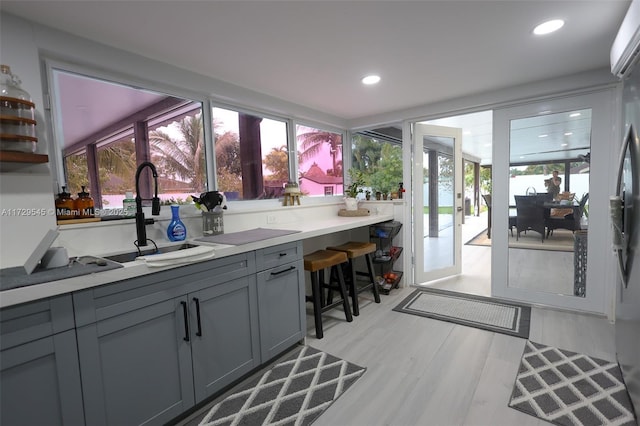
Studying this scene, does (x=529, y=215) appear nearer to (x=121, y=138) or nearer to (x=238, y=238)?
(x=238, y=238)

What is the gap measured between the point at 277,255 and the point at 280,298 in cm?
32

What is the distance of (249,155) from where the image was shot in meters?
2.98

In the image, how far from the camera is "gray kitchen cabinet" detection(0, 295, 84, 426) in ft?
3.60

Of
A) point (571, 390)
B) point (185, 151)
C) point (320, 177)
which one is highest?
point (185, 151)

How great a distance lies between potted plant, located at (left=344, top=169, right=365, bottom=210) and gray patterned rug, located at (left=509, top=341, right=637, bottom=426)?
2.25 m

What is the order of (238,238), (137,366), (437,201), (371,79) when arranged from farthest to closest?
(437,201), (371,79), (238,238), (137,366)

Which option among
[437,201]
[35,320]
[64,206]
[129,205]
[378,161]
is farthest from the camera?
[378,161]

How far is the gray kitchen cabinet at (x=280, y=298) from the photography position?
2053 millimetres

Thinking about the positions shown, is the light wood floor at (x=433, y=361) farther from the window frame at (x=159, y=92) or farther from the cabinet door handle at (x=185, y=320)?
the window frame at (x=159, y=92)

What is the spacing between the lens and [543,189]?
2.97m

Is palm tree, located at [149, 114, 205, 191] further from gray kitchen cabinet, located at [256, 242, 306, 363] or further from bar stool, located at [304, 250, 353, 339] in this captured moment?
bar stool, located at [304, 250, 353, 339]

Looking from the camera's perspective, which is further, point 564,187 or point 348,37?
point 564,187

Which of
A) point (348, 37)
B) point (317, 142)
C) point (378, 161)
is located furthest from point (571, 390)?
point (317, 142)

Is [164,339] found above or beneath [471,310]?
above
